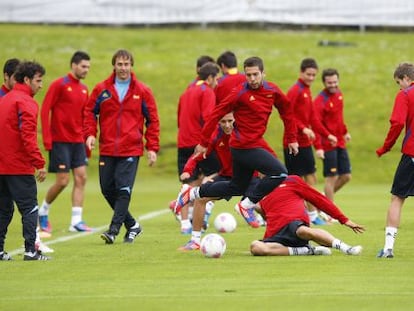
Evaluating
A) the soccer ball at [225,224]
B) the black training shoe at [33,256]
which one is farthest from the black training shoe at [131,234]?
the black training shoe at [33,256]

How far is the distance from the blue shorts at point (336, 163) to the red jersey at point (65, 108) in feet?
14.0

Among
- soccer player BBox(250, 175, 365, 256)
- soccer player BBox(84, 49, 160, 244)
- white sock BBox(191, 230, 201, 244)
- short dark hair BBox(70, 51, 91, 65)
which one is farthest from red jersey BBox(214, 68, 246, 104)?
soccer player BBox(250, 175, 365, 256)

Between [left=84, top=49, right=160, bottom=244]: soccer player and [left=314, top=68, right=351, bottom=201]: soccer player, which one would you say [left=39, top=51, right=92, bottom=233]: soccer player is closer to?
[left=84, top=49, right=160, bottom=244]: soccer player

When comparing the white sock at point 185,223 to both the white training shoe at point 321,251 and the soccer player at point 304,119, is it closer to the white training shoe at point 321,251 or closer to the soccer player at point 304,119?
the soccer player at point 304,119

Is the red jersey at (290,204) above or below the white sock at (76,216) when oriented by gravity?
above

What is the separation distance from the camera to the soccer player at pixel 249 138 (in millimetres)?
14117

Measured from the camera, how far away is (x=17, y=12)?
39.3m

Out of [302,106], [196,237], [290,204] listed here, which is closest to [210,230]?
[302,106]

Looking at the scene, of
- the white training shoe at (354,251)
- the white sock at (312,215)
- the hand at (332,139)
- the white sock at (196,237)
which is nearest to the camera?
the white training shoe at (354,251)

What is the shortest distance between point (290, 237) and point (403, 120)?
177cm

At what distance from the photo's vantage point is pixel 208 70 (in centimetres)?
1780

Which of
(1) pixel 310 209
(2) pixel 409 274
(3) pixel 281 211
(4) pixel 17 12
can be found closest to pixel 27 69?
(3) pixel 281 211

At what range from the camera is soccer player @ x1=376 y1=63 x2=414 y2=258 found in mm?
13020

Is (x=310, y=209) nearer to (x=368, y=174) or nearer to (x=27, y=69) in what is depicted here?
(x=27, y=69)
